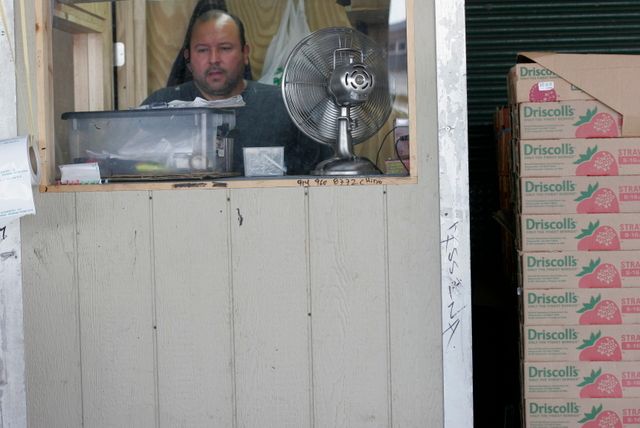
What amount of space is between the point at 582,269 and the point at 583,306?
14cm

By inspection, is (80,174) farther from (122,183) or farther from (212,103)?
(212,103)

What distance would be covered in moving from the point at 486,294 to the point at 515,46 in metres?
1.67

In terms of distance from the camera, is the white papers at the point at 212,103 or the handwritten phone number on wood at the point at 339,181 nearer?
the handwritten phone number on wood at the point at 339,181

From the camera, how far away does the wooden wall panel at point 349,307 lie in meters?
3.27

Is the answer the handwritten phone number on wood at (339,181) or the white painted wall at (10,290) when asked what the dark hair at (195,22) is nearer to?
the white painted wall at (10,290)

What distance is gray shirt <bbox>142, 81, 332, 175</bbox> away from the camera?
11.6ft

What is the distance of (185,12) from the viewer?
13.8 feet

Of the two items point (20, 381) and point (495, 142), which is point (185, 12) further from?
point (495, 142)

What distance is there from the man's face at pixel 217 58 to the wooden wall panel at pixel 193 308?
726 millimetres

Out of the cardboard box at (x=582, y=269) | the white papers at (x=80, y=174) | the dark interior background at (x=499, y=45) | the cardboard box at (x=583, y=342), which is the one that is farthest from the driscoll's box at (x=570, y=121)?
the dark interior background at (x=499, y=45)

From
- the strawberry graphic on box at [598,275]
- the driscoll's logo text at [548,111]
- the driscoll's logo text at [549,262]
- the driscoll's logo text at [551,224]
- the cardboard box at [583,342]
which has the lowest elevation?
the cardboard box at [583,342]

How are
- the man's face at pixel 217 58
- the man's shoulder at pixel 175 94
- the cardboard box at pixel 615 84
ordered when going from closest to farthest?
the cardboard box at pixel 615 84, the man's shoulder at pixel 175 94, the man's face at pixel 217 58

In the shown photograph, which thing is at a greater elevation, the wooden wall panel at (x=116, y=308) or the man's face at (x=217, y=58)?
the man's face at (x=217, y=58)

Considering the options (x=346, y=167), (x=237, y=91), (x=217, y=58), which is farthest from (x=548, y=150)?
(x=217, y=58)
